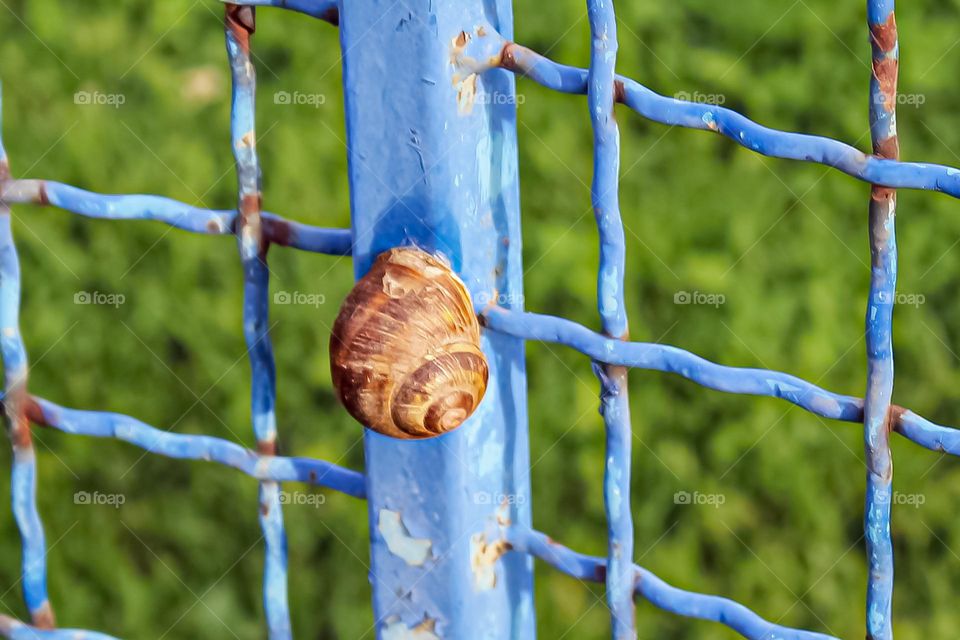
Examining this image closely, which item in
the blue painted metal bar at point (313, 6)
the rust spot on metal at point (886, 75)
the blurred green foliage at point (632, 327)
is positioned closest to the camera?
the rust spot on metal at point (886, 75)

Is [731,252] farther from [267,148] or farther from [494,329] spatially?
[494,329]

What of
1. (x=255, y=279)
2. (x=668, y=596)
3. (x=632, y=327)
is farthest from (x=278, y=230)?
(x=632, y=327)

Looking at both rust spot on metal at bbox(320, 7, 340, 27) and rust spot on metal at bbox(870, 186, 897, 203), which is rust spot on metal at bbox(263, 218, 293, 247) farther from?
rust spot on metal at bbox(870, 186, 897, 203)

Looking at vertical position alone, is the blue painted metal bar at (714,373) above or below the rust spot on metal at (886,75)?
below

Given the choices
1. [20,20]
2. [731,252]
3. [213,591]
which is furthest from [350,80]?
[20,20]

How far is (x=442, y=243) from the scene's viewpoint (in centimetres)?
49

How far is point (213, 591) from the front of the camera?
4.79ft

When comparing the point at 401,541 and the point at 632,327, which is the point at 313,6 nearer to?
the point at 401,541

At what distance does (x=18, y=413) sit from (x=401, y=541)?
23cm

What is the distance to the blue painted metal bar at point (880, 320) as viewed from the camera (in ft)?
1.26

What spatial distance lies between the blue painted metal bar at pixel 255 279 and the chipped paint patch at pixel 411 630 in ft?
0.22

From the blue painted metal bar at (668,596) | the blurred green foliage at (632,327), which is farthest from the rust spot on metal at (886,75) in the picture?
the blurred green foliage at (632,327)

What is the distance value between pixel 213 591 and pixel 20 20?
0.79 meters

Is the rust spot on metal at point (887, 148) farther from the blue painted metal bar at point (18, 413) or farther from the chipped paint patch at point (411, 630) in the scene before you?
the blue painted metal bar at point (18, 413)
